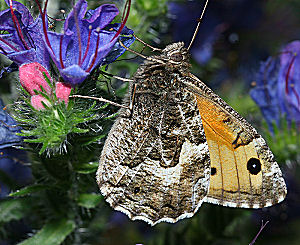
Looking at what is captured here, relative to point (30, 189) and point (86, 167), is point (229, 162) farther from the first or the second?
point (30, 189)

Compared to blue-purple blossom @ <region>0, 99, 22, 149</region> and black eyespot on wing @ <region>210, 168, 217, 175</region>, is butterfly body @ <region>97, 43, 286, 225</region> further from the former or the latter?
blue-purple blossom @ <region>0, 99, 22, 149</region>

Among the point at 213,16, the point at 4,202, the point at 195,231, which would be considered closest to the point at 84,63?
the point at 4,202

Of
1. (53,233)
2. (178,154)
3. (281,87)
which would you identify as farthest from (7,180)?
(281,87)

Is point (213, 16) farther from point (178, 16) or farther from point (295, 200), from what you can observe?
point (295, 200)

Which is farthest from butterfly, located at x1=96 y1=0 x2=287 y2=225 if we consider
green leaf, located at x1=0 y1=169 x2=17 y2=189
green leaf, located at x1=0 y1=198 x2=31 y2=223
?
green leaf, located at x1=0 y1=169 x2=17 y2=189

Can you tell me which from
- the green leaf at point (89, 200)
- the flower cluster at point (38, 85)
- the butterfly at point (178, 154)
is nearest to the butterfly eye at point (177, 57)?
the butterfly at point (178, 154)

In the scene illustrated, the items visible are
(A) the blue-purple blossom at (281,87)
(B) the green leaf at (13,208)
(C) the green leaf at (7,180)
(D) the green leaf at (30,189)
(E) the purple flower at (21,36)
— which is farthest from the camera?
(A) the blue-purple blossom at (281,87)

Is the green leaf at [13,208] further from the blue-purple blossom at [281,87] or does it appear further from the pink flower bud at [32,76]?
the blue-purple blossom at [281,87]
